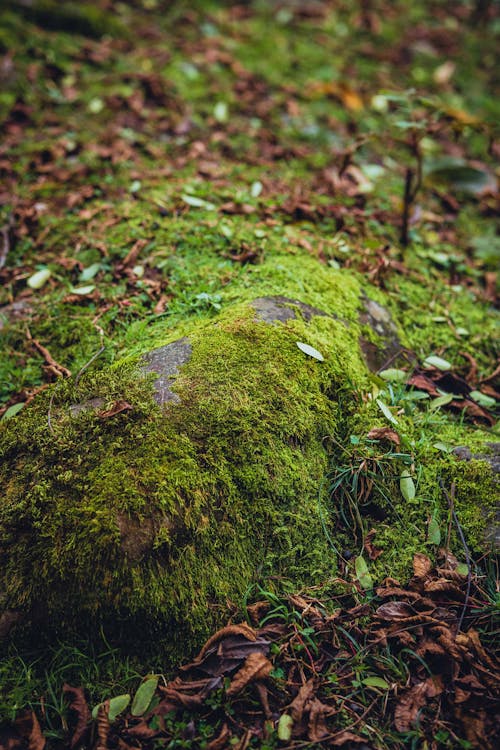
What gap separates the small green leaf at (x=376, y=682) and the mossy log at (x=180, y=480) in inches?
15.2

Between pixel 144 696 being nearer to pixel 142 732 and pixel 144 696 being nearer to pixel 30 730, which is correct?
pixel 142 732

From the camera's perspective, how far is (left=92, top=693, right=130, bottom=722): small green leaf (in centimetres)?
177

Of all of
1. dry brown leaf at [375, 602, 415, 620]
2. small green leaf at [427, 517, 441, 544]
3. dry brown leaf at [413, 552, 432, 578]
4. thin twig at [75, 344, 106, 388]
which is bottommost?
dry brown leaf at [375, 602, 415, 620]

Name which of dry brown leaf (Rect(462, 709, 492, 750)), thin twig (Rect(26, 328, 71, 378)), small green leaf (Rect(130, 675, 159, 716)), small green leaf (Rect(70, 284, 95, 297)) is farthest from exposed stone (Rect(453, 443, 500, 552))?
small green leaf (Rect(70, 284, 95, 297))

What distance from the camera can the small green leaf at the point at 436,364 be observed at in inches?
114

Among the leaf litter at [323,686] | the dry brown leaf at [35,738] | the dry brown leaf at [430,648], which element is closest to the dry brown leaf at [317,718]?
the leaf litter at [323,686]

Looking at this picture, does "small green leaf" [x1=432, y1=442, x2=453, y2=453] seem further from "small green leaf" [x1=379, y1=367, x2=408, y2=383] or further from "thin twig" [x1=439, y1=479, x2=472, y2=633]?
"small green leaf" [x1=379, y1=367, x2=408, y2=383]

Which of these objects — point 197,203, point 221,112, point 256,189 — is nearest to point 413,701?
point 197,203

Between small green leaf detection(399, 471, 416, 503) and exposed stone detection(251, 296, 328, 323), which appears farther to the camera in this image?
exposed stone detection(251, 296, 328, 323)

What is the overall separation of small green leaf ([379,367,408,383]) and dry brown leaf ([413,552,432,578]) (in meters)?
0.91

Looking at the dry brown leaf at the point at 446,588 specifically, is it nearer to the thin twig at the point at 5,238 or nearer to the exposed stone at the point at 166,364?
the exposed stone at the point at 166,364

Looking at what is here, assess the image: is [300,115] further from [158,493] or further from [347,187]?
[158,493]

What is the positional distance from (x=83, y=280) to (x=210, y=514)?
5.78ft

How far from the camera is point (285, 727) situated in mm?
1721
